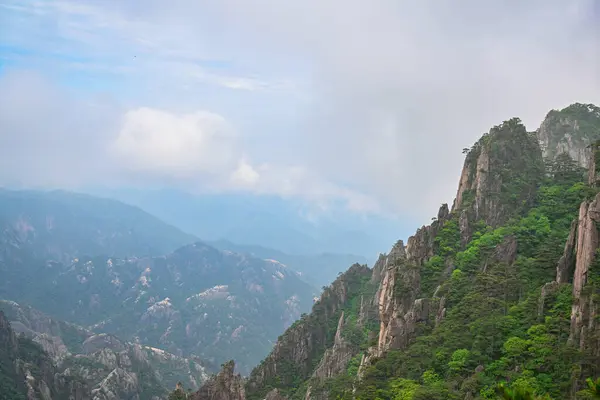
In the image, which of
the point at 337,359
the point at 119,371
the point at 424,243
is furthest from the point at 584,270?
the point at 119,371

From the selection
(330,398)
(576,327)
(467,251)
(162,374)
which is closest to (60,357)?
(162,374)

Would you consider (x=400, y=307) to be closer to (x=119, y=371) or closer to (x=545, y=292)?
(x=545, y=292)

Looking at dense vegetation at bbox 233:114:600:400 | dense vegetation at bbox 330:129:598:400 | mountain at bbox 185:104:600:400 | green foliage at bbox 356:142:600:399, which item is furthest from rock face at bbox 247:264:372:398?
green foliage at bbox 356:142:600:399

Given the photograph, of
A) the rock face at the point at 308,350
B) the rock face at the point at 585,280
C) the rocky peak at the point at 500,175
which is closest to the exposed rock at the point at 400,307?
the rocky peak at the point at 500,175

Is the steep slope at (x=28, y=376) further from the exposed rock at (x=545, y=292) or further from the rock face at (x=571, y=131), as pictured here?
the rock face at (x=571, y=131)

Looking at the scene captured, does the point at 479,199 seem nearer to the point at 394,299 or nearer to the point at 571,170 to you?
the point at 571,170

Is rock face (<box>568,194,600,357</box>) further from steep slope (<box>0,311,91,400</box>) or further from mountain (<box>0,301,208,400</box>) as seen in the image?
mountain (<box>0,301,208,400</box>)
